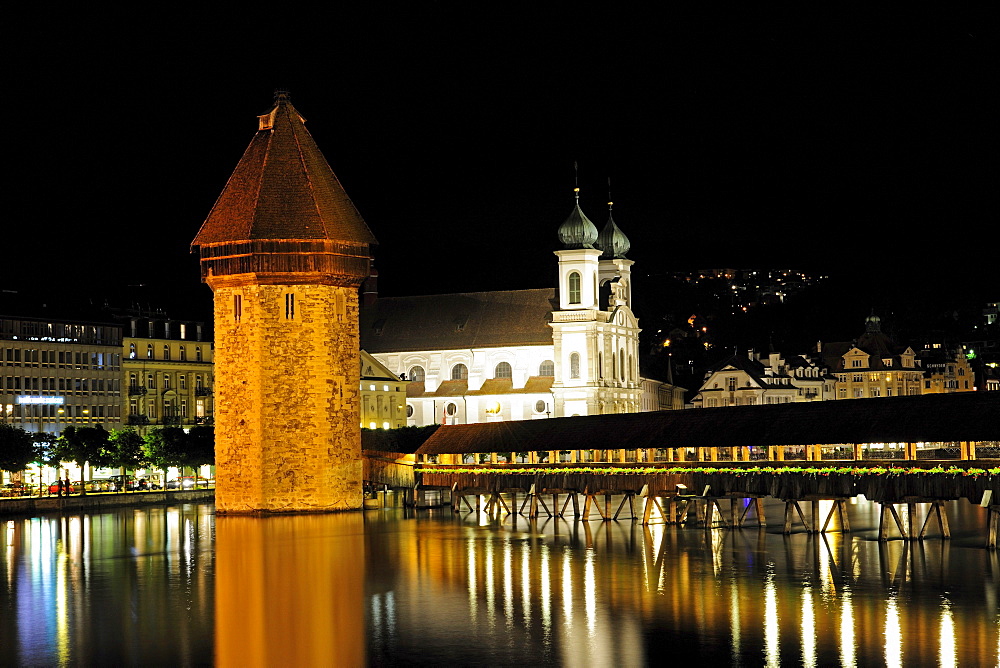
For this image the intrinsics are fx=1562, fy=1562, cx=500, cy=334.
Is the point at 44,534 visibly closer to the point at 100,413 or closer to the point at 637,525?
the point at 637,525

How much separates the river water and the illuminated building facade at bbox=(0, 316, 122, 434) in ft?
113

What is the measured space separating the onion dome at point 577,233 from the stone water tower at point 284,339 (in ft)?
137

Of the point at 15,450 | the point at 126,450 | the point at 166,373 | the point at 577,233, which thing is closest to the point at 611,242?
the point at 577,233

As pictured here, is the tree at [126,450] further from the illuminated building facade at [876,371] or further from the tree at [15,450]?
the illuminated building facade at [876,371]

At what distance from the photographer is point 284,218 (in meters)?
52.2

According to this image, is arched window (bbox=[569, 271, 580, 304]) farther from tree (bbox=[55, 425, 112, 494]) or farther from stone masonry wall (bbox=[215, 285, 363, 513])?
stone masonry wall (bbox=[215, 285, 363, 513])

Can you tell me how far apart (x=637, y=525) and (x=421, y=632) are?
22621mm

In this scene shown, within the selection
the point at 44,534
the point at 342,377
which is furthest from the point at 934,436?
the point at 44,534

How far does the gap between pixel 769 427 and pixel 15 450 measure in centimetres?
3787

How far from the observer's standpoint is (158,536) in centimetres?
4634

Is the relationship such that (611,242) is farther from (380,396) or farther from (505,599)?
(505,599)

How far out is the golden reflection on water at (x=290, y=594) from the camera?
23.3 meters

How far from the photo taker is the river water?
22.8 m

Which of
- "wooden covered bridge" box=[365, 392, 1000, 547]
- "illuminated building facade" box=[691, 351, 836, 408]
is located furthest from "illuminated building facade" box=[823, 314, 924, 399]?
"wooden covered bridge" box=[365, 392, 1000, 547]
